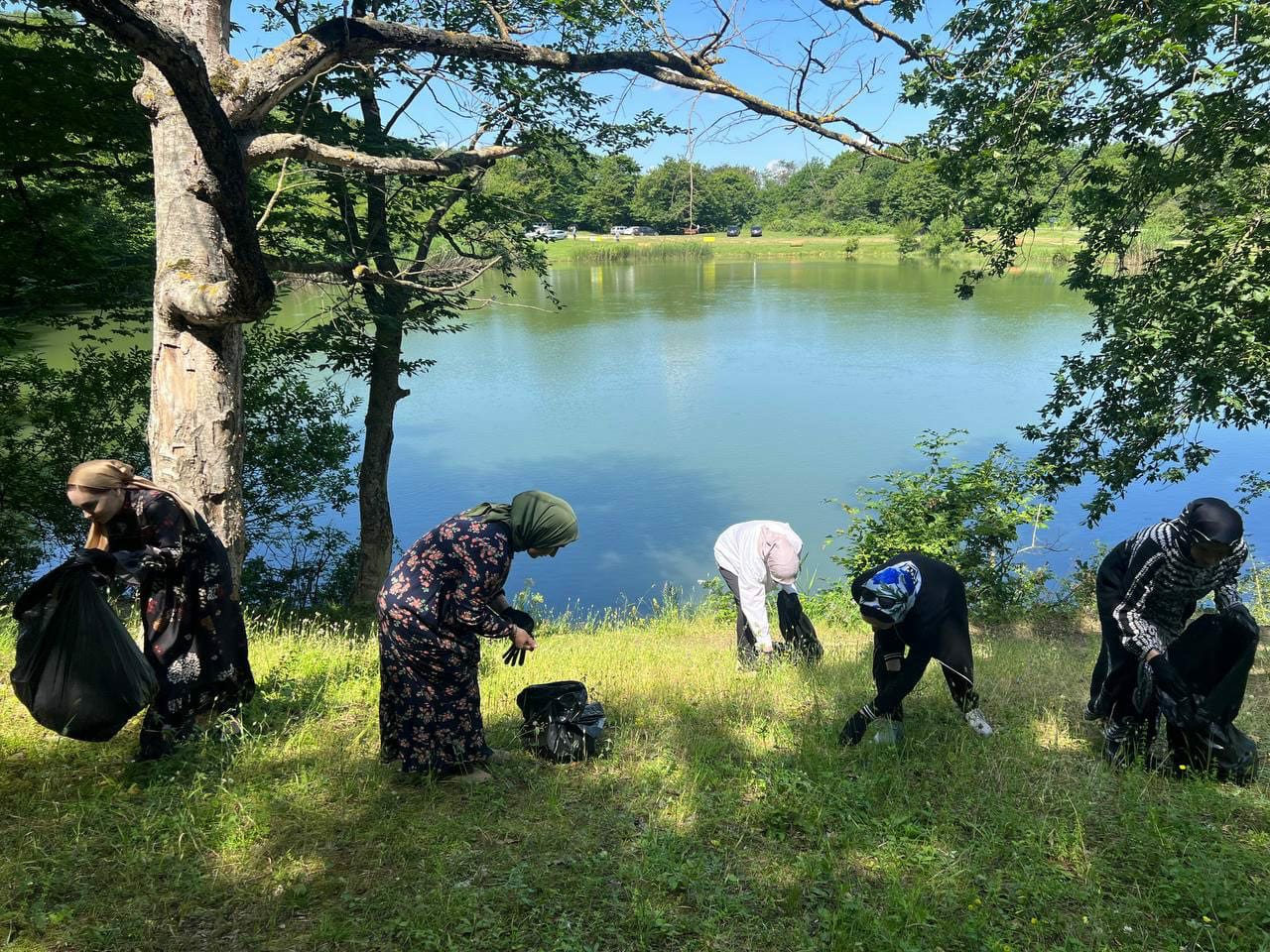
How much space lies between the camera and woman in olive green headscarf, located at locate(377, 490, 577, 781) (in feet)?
11.4

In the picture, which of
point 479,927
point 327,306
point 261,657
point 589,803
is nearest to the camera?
point 479,927

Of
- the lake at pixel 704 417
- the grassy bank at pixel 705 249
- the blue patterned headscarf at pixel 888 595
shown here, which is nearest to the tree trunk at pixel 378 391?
the lake at pixel 704 417

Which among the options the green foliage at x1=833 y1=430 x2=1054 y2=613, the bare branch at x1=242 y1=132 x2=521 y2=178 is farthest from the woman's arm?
the green foliage at x1=833 y1=430 x2=1054 y2=613

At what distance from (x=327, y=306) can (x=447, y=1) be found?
3.90 meters

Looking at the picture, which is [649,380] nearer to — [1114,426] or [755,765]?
[1114,426]

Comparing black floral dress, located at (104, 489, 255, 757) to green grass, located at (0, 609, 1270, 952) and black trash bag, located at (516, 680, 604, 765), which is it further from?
black trash bag, located at (516, 680, 604, 765)

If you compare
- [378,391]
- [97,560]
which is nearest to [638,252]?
[378,391]

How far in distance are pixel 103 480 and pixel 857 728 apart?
3.69 metres

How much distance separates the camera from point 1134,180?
713cm

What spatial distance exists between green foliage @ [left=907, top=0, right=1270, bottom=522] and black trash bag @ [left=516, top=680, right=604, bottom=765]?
4.80 m

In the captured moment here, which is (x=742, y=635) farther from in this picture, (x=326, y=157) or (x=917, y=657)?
(x=326, y=157)

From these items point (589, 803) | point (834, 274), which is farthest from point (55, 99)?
point (834, 274)

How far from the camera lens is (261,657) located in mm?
5297

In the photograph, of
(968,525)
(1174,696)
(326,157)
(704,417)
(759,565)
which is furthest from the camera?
(704,417)
